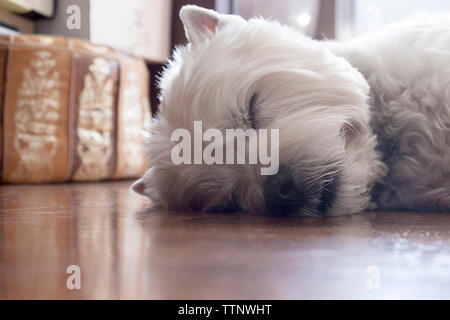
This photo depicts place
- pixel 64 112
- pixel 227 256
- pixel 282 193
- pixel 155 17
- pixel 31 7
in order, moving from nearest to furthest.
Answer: pixel 227 256
pixel 282 193
pixel 64 112
pixel 31 7
pixel 155 17

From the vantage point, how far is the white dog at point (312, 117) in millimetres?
1220

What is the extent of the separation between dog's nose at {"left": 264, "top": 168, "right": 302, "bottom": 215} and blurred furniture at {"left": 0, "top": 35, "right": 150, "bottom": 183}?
1.98m

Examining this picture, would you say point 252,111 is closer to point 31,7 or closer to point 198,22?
point 198,22

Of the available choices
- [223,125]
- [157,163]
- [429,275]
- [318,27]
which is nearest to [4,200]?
[157,163]

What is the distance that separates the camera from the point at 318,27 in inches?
153

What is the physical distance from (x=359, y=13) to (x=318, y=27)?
0.36m

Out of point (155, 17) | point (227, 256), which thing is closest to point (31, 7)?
point (155, 17)

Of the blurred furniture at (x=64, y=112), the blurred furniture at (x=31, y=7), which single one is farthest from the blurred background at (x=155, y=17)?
the blurred furniture at (x=64, y=112)

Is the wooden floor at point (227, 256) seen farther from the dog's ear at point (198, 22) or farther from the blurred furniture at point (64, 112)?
the blurred furniture at point (64, 112)

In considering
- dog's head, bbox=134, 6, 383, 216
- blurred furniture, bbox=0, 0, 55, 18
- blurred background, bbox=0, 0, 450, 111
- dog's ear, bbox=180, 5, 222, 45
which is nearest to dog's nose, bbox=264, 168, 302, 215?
dog's head, bbox=134, 6, 383, 216

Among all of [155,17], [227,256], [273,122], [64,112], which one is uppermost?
[155,17]

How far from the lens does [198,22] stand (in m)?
1.46

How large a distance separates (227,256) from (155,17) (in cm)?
345

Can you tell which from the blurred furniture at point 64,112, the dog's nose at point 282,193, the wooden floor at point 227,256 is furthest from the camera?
the blurred furniture at point 64,112
